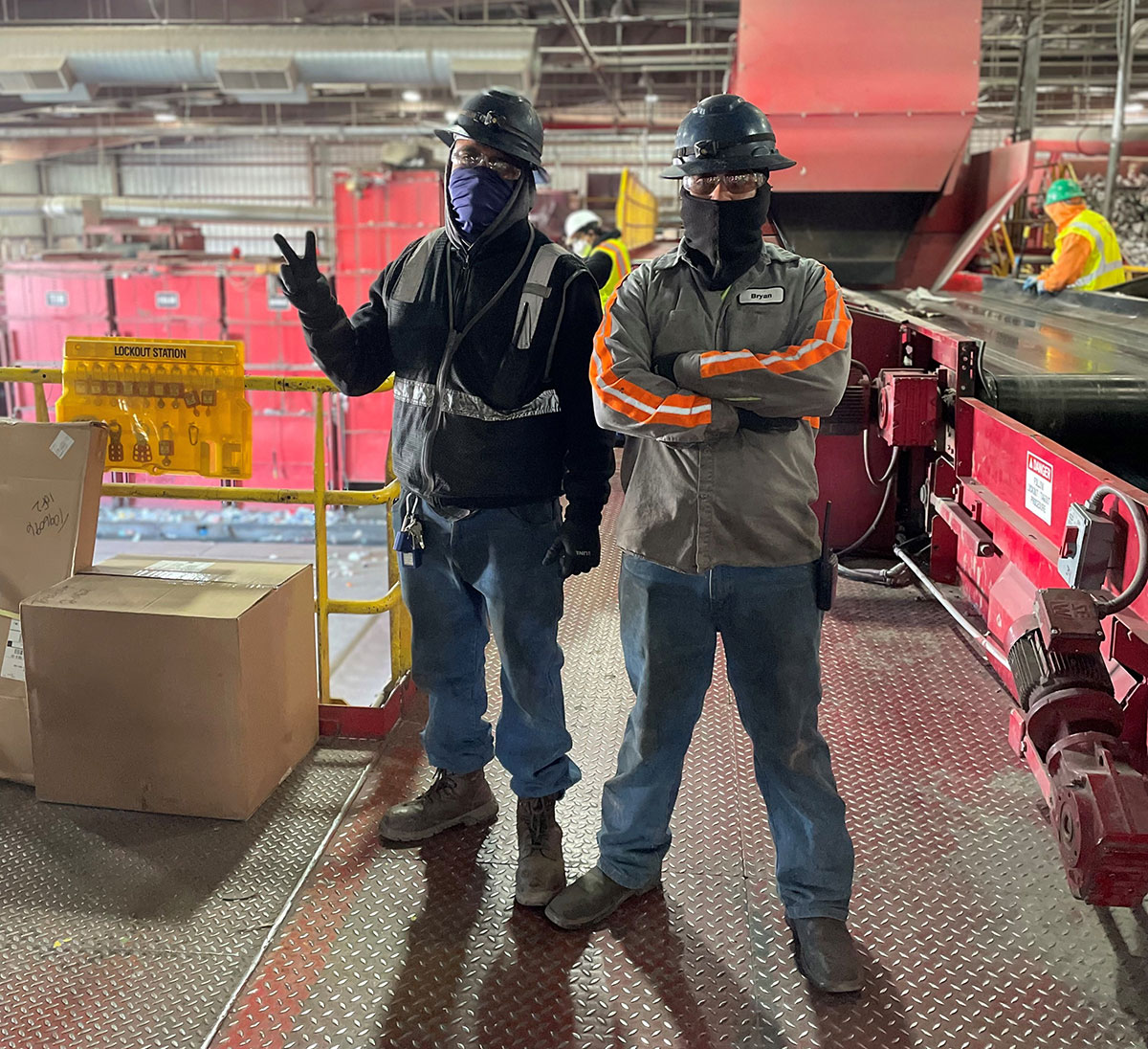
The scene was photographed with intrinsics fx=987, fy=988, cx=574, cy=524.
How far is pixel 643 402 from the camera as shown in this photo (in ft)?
7.06

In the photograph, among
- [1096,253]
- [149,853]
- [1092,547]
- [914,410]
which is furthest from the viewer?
[1096,253]

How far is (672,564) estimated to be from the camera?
2287 millimetres

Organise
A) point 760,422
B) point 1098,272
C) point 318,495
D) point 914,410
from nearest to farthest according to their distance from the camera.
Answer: point 760,422, point 318,495, point 914,410, point 1098,272

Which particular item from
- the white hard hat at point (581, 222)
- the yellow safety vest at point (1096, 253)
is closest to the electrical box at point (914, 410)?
the yellow safety vest at point (1096, 253)

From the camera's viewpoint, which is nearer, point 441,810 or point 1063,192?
point 441,810

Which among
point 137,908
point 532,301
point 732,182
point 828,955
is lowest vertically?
point 137,908

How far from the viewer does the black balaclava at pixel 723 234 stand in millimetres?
2186

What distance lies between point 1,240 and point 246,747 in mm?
28376

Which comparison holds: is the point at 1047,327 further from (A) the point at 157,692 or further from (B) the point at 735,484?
(A) the point at 157,692

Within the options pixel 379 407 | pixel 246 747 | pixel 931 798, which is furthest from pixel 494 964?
pixel 379 407

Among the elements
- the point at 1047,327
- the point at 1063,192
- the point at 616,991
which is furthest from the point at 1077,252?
the point at 616,991

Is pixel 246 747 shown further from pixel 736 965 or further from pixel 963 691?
pixel 963 691

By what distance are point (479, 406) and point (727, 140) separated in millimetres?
872

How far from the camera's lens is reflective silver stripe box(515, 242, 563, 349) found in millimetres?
2453
